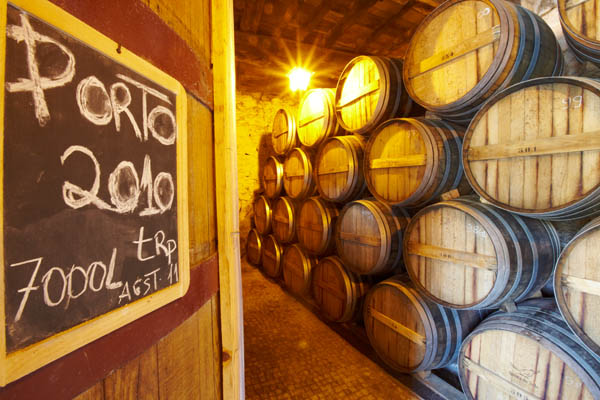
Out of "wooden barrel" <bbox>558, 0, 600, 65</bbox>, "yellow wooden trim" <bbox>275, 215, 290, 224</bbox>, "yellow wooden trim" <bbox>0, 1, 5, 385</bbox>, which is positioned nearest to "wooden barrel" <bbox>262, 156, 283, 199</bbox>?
"yellow wooden trim" <bbox>275, 215, 290, 224</bbox>

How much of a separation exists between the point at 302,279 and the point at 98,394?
3550 mm

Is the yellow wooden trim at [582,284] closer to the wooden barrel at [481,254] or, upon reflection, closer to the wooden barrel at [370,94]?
the wooden barrel at [481,254]

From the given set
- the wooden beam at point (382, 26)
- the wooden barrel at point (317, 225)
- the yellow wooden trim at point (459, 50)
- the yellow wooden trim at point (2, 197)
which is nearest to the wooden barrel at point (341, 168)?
the wooden barrel at point (317, 225)

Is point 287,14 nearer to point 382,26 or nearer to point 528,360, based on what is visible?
point 382,26

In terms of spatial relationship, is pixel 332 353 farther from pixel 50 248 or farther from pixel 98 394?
pixel 50 248

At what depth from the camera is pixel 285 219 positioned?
4.48 metres

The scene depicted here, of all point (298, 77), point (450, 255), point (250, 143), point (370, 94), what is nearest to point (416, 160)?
point (450, 255)

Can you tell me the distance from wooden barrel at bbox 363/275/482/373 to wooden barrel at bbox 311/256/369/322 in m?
0.44

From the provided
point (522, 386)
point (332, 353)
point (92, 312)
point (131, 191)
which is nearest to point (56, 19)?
point (131, 191)

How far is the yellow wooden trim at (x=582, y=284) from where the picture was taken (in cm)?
139

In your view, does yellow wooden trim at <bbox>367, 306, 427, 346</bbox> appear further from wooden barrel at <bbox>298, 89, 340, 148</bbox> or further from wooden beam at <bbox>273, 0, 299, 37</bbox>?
wooden beam at <bbox>273, 0, 299, 37</bbox>

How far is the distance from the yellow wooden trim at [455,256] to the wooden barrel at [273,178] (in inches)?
112

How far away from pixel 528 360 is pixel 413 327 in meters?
0.83

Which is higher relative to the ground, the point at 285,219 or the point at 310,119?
the point at 310,119
